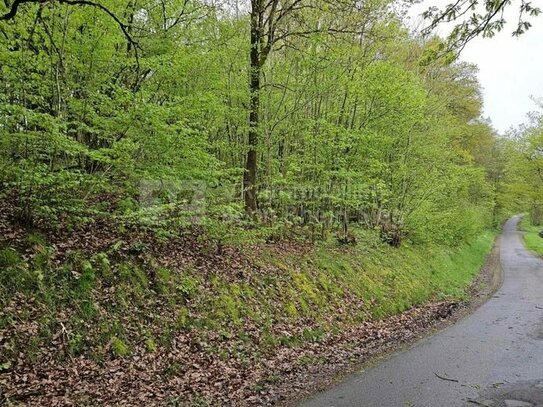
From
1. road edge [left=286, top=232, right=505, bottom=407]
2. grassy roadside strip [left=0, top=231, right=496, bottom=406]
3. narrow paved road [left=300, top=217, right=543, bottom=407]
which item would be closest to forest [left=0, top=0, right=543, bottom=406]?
grassy roadside strip [left=0, top=231, right=496, bottom=406]

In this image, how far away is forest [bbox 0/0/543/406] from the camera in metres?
5.71

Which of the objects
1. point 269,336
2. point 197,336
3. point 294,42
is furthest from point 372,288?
point 294,42

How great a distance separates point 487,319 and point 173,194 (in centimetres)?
850

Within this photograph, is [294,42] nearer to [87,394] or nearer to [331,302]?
[331,302]

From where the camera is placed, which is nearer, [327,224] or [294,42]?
[294,42]

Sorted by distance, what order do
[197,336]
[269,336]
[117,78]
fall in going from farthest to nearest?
[117,78], [269,336], [197,336]

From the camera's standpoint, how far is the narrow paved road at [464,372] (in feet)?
19.4

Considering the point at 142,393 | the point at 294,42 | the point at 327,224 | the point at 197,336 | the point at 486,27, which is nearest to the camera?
the point at 486,27

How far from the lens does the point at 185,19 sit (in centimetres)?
934

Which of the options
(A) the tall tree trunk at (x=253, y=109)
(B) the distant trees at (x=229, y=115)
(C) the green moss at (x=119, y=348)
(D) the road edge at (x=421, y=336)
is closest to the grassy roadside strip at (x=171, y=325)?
(C) the green moss at (x=119, y=348)

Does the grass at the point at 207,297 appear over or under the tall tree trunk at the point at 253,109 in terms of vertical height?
under

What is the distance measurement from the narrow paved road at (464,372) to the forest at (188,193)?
1227 millimetres

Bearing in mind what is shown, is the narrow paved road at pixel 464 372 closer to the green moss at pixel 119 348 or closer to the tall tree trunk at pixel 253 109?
the green moss at pixel 119 348

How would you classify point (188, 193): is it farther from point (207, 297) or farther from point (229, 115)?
point (229, 115)
